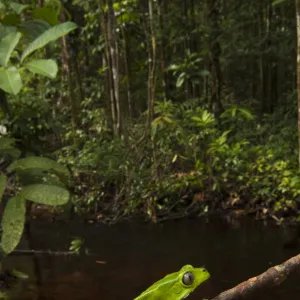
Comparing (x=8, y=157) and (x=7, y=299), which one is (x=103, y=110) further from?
(x=8, y=157)

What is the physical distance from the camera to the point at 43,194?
196 centimetres

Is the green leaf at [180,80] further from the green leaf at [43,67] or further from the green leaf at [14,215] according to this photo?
the green leaf at [43,67]

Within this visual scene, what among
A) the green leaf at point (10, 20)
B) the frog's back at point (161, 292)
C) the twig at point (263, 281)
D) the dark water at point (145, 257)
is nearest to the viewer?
the twig at point (263, 281)

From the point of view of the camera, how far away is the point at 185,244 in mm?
4723

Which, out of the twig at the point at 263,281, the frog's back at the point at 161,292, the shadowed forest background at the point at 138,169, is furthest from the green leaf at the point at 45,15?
the twig at the point at 263,281

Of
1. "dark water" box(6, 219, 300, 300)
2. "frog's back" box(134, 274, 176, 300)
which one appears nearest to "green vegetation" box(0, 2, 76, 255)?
"frog's back" box(134, 274, 176, 300)

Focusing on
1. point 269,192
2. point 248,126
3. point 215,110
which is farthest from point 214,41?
point 269,192

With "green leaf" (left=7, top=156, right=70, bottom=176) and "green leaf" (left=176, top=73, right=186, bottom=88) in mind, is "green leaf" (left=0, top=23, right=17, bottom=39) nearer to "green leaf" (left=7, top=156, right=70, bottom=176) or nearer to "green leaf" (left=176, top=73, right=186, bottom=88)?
"green leaf" (left=7, top=156, right=70, bottom=176)

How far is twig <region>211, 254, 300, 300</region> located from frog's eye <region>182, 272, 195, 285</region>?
0.39ft

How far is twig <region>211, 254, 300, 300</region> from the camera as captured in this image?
37.6 inches

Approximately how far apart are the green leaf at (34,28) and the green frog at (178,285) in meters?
1.41

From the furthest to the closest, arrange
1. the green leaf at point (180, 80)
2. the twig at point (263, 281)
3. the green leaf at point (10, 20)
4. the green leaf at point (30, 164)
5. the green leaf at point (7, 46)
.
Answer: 1. the green leaf at point (180, 80)
2. the green leaf at point (10, 20)
3. the green leaf at point (30, 164)
4. the green leaf at point (7, 46)
5. the twig at point (263, 281)

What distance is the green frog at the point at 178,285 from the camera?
105 centimetres

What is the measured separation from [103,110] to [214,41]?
2.12 metres
